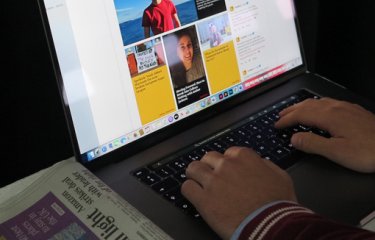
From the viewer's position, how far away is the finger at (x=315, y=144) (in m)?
0.71

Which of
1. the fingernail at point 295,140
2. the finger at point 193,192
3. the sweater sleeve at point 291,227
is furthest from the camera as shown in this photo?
the fingernail at point 295,140

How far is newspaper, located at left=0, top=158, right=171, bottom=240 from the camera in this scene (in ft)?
1.88

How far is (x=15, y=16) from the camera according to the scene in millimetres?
772

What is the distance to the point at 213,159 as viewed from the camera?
0.67m

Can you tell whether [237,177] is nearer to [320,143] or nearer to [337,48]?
[320,143]

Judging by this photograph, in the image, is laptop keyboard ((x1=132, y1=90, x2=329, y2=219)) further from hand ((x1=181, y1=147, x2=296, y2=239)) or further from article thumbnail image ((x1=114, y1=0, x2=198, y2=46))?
article thumbnail image ((x1=114, y1=0, x2=198, y2=46))

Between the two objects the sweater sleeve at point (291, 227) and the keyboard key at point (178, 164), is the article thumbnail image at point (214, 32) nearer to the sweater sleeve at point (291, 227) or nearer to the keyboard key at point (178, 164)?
the keyboard key at point (178, 164)

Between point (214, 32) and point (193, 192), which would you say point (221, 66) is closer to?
point (214, 32)

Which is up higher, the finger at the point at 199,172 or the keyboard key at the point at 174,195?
the finger at the point at 199,172

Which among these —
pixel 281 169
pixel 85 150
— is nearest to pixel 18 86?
pixel 85 150

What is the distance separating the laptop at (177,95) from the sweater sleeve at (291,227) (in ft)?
0.26

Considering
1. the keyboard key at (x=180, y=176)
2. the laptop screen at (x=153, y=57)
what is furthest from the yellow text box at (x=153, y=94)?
the keyboard key at (x=180, y=176)

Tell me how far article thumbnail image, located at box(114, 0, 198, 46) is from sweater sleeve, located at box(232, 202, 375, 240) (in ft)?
1.04

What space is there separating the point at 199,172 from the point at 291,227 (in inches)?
6.4
